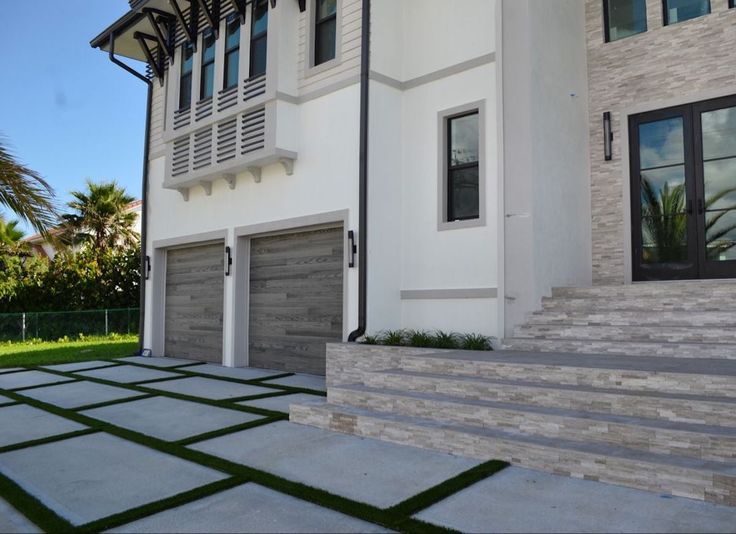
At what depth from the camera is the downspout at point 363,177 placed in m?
7.17

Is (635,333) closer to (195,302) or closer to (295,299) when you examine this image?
(295,299)

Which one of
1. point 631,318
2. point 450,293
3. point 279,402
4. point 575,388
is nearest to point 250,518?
point 575,388

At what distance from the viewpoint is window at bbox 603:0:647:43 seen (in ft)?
23.9

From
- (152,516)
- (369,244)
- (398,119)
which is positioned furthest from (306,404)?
(398,119)

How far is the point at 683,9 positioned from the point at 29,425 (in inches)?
329

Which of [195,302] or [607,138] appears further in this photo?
[195,302]

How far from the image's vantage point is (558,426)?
150 inches

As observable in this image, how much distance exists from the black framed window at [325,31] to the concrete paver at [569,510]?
6.64 metres

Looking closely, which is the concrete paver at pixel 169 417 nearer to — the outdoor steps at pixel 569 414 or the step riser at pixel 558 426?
the outdoor steps at pixel 569 414

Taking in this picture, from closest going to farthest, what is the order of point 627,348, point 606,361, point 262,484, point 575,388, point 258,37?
point 262,484 → point 575,388 → point 606,361 → point 627,348 → point 258,37

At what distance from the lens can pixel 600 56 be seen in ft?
24.7

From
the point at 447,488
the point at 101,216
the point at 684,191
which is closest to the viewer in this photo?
the point at 447,488

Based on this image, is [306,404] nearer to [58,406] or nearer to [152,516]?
[152,516]

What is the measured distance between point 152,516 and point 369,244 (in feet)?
15.1
